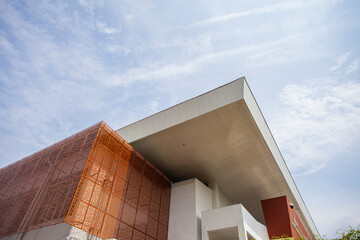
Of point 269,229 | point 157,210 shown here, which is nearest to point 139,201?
point 157,210

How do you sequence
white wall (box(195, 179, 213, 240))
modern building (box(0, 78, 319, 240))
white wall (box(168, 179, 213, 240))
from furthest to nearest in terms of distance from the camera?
white wall (box(195, 179, 213, 240)), white wall (box(168, 179, 213, 240)), modern building (box(0, 78, 319, 240))

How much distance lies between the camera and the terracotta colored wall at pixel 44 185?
9.81 meters

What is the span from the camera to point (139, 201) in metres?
11.4

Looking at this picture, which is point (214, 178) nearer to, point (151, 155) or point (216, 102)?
point (151, 155)

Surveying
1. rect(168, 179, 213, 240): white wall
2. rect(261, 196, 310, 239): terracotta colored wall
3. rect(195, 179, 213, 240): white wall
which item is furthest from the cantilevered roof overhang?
rect(261, 196, 310, 239): terracotta colored wall

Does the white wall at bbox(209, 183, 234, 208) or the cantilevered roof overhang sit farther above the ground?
the cantilevered roof overhang

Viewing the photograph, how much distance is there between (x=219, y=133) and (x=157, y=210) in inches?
176

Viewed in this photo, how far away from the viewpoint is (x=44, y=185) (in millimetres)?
10867

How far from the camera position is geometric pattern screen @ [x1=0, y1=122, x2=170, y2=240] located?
9.38m

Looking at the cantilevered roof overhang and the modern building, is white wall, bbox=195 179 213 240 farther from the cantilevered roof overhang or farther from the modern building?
the cantilevered roof overhang

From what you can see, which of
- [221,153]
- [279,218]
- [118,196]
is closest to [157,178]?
[118,196]

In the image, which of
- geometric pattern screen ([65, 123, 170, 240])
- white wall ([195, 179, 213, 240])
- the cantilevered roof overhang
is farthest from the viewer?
white wall ([195, 179, 213, 240])

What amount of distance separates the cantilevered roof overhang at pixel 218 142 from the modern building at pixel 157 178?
45 mm

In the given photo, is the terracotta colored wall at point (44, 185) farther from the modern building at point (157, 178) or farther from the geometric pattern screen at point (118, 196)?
the geometric pattern screen at point (118, 196)
